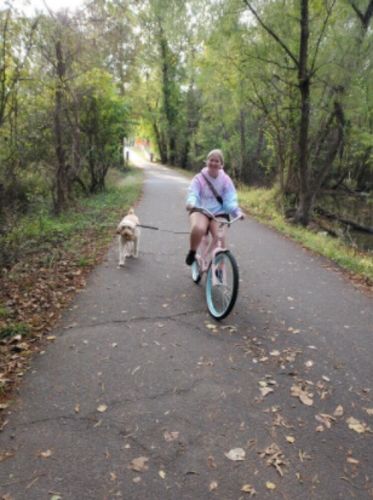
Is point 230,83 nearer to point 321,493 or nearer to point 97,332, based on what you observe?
point 97,332

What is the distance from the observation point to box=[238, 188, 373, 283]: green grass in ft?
25.9

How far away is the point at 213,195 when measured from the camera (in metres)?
5.48

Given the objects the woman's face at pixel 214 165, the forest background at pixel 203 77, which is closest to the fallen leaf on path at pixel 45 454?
the woman's face at pixel 214 165

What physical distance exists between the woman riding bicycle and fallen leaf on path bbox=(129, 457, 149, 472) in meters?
3.21

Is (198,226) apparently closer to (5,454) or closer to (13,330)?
(13,330)

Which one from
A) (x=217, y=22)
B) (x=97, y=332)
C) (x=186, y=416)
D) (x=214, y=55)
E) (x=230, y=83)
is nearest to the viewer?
(x=186, y=416)

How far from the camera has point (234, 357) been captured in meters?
4.16

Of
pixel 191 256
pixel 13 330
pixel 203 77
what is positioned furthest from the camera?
pixel 203 77

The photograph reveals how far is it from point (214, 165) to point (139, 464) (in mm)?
3971

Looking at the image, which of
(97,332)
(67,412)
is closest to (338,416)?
(67,412)

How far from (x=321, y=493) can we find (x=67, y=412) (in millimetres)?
2164

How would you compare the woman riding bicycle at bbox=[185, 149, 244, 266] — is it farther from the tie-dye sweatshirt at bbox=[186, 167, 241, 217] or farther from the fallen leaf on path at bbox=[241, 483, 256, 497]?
the fallen leaf on path at bbox=[241, 483, 256, 497]

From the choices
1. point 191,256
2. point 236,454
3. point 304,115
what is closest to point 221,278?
point 191,256

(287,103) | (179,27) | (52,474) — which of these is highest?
(179,27)
